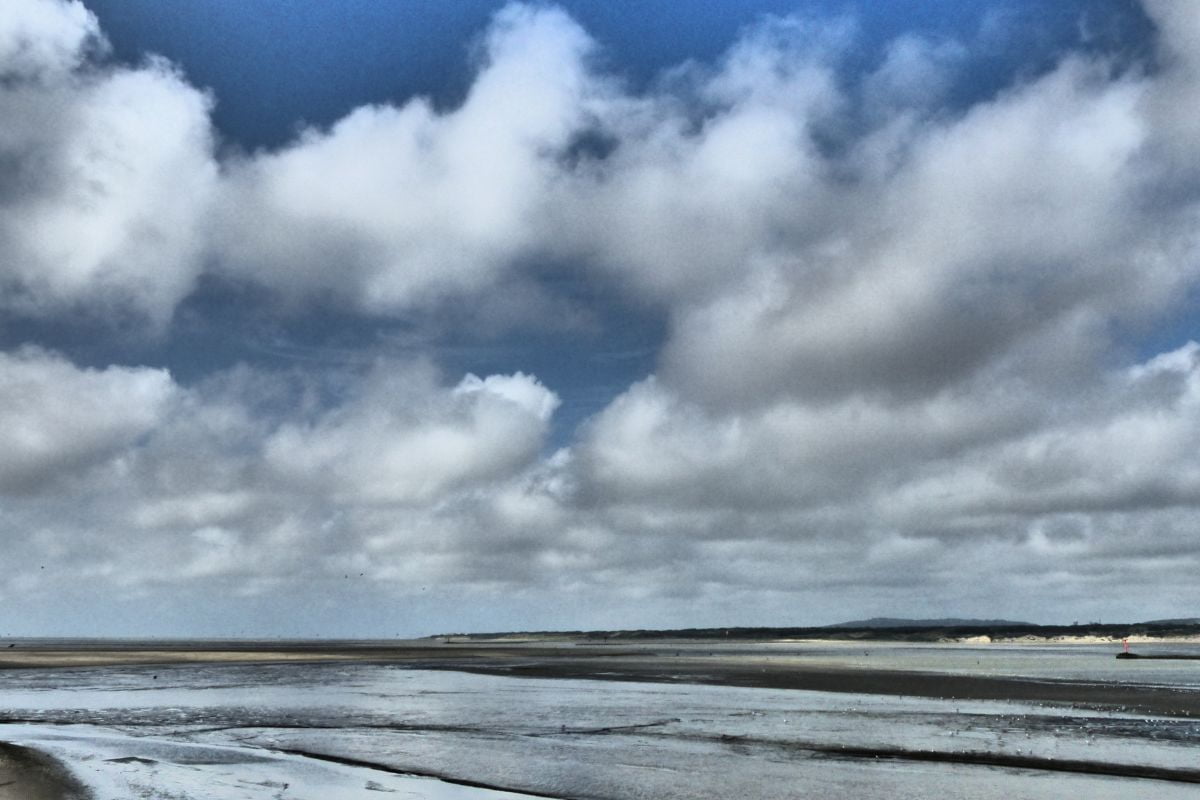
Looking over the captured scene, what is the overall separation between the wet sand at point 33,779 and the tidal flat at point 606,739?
0.53ft

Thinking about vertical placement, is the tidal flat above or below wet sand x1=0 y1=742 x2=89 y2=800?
below

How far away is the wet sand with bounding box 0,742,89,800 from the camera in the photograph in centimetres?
1945

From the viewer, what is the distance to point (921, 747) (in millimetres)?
28516

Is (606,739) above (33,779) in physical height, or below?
below

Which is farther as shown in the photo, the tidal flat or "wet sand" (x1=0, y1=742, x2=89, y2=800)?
the tidal flat

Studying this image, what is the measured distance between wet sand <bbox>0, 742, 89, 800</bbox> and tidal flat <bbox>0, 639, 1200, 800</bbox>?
0.53 ft

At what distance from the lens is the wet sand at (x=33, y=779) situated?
63.8ft

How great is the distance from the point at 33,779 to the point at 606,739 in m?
15.5

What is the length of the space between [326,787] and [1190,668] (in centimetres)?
8234

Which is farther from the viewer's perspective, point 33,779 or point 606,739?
point 606,739

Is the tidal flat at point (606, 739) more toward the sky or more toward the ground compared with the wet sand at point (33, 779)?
more toward the ground

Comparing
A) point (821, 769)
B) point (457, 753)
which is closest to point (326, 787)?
point (457, 753)

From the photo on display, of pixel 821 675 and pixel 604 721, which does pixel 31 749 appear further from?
pixel 821 675

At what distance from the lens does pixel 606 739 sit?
30.2 m
